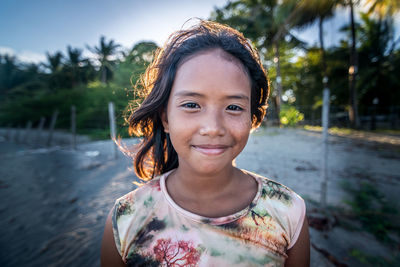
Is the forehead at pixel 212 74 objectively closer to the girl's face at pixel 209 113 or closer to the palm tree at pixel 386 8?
the girl's face at pixel 209 113

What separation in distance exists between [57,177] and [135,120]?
17.4 ft

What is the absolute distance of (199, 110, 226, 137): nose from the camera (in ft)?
2.97

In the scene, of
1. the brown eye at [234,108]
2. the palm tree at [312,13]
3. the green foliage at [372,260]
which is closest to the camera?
the brown eye at [234,108]

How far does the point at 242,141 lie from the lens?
99 centimetres

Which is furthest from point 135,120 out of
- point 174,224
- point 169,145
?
point 174,224

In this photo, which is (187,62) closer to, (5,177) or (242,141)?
(242,141)

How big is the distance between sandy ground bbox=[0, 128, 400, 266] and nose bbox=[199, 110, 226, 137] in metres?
1.45

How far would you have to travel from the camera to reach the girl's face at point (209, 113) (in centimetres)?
93

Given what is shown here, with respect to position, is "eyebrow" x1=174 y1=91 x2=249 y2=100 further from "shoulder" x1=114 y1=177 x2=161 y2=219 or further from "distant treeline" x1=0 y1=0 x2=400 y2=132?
"distant treeline" x1=0 y1=0 x2=400 y2=132

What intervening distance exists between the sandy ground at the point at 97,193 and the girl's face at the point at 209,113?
4.48 feet

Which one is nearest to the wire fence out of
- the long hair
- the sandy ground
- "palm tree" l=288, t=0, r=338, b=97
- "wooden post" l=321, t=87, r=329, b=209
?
the sandy ground

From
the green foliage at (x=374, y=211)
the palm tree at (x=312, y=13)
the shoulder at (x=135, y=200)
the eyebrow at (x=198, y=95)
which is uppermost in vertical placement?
the palm tree at (x=312, y=13)

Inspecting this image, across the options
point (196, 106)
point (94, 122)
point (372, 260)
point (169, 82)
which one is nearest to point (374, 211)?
point (372, 260)

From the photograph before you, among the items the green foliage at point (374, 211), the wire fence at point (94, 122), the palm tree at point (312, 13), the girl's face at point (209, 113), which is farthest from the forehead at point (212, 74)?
the palm tree at point (312, 13)
